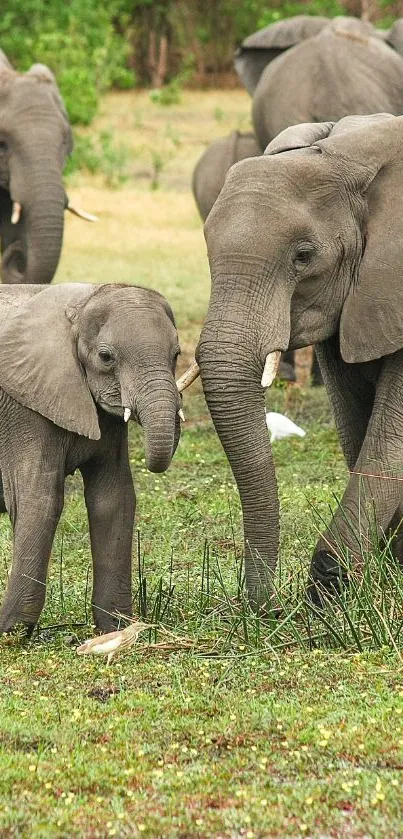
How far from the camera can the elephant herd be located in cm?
633

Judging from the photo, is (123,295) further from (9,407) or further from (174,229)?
(174,229)

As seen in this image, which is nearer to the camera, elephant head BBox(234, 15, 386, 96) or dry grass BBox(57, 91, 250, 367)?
elephant head BBox(234, 15, 386, 96)

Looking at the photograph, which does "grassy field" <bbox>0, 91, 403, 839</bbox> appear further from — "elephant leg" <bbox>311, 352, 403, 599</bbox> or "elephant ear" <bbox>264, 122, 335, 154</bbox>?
"elephant ear" <bbox>264, 122, 335, 154</bbox>

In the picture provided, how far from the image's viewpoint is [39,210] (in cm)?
1152

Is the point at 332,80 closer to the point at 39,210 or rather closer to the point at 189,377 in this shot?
the point at 39,210

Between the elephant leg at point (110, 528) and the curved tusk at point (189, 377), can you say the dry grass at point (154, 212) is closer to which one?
the elephant leg at point (110, 528)

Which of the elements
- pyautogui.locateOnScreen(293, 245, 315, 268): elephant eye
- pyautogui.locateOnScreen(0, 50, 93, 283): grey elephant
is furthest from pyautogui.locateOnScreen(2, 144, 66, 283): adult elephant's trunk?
pyautogui.locateOnScreen(293, 245, 315, 268): elephant eye

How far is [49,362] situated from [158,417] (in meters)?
0.69

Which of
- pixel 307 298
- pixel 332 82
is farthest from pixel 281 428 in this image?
pixel 307 298

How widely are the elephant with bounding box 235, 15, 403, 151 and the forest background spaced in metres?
12.6

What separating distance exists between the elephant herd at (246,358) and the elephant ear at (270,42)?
7.87 m

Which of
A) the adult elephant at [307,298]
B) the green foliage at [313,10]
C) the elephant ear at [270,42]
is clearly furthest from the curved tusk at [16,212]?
the green foliage at [313,10]

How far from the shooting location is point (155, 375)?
625 centimetres

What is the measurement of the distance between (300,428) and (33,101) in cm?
304
